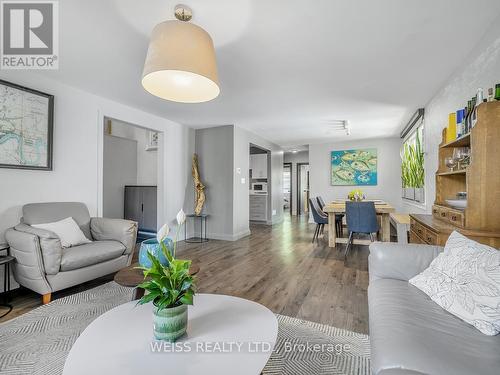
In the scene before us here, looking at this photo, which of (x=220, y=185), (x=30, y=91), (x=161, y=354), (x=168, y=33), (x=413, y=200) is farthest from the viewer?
(x=220, y=185)

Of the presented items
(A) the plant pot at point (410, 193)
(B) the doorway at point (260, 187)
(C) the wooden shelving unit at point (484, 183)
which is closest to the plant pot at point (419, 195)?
(A) the plant pot at point (410, 193)

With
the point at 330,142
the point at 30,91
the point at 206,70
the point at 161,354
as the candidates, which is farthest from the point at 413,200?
the point at 30,91

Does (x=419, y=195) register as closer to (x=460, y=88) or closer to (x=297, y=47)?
(x=460, y=88)

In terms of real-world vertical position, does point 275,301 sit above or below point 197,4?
below

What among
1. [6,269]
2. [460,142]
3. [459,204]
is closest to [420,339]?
[459,204]

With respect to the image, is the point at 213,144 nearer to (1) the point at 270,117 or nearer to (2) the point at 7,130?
(1) the point at 270,117

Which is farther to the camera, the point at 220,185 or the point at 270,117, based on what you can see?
the point at 220,185

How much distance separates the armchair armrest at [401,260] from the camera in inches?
65.3

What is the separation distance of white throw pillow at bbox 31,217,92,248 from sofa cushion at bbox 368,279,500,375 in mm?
2801

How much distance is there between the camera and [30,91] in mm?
2711

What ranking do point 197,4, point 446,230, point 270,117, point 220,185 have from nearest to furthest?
point 197,4, point 446,230, point 270,117, point 220,185

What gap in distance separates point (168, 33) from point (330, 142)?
6156mm

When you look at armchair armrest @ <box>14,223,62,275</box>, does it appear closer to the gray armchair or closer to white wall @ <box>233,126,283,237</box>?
the gray armchair

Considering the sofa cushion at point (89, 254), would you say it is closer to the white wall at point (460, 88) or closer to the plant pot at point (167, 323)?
the plant pot at point (167, 323)
